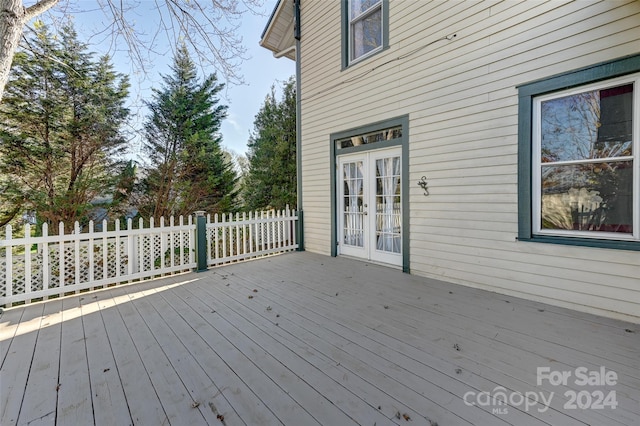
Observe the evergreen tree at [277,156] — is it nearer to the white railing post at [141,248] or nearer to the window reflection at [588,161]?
the white railing post at [141,248]

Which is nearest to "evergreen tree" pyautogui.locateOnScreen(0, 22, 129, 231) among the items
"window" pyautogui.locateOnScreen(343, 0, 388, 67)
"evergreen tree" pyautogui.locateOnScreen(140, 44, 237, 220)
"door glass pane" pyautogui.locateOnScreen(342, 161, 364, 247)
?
"evergreen tree" pyautogui.locateOnScreen(140, 44, 237, 220)

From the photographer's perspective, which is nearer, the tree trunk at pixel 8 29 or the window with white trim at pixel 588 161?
the tree trunk at pixel 8 29

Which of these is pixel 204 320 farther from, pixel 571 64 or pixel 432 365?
pixel 571 64

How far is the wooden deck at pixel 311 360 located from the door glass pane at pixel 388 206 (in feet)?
4.39

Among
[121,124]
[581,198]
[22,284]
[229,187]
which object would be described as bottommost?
[22,284]

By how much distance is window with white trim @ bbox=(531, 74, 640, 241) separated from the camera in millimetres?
2641

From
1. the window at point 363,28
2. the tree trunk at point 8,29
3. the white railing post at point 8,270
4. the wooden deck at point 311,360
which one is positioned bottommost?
the wooden deck at point 311,360

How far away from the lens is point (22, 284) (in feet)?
11.2

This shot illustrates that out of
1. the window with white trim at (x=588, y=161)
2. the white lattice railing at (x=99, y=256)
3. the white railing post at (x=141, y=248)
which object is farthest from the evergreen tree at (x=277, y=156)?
the window with white trim at (x=588, y=161)

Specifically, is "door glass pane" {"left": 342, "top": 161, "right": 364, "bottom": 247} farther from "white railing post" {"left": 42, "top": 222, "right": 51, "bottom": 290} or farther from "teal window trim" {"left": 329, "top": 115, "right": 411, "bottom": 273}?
"white railing post" {"left": 42, "top": 222, "right": 51, "bottom": 290}

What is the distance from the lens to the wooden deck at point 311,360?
5.20 feet

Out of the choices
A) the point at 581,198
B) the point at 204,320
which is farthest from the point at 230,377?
the point at 581,198

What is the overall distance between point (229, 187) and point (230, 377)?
32.6 ft

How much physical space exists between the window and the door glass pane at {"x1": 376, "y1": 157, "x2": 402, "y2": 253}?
78.4 inches
